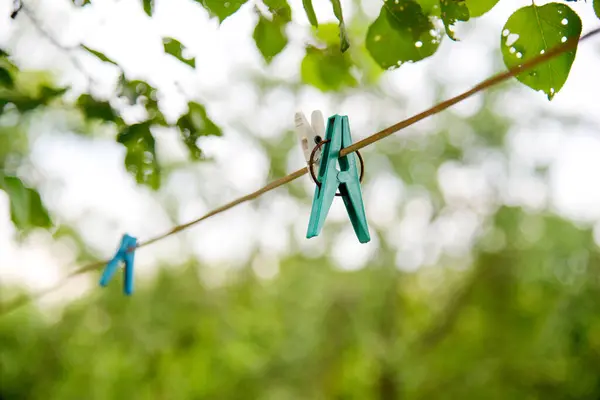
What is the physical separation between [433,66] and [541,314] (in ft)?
5.96

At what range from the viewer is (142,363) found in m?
4.49

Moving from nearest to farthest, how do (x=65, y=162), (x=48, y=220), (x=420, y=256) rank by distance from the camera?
(x=48, y=220)
(x=65, y=162)
(x=420, y=256)

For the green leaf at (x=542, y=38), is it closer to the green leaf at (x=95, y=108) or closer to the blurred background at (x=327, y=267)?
the green leaf at (x=95, y=108)

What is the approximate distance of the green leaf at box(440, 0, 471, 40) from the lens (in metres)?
0.49

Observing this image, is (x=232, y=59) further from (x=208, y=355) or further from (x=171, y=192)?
(x=208, y=355)

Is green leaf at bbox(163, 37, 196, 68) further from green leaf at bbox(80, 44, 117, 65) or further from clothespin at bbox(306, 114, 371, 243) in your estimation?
clothespin at bbox(306, 114, 371, 243)

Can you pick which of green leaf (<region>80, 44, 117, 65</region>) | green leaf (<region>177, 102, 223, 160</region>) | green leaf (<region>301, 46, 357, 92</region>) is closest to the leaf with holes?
green leaf (<region>301, 46, 357, 92</region>)

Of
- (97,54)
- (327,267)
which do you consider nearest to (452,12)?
(97,54)

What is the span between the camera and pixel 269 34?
2.20 ft

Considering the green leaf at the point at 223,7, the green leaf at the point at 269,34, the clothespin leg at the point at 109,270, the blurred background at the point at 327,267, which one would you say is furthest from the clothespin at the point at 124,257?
the blurred background at the point at 327,267

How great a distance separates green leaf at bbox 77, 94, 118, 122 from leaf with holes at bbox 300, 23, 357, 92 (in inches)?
9.9

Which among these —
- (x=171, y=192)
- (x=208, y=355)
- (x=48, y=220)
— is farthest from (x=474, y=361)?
(x=48, y=220)

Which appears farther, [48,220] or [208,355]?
[208,355]

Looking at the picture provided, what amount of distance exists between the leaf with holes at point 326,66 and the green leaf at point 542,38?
29 cm
